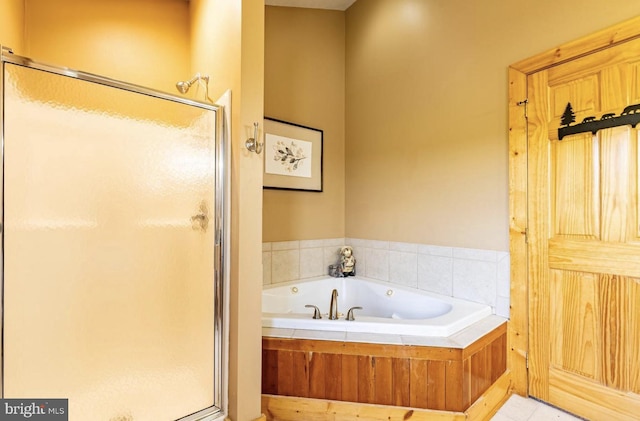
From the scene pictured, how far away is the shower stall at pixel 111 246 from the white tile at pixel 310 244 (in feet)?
4.25

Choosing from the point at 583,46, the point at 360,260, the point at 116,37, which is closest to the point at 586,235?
the point at 583,46

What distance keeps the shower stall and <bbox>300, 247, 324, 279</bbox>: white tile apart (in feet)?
4.22

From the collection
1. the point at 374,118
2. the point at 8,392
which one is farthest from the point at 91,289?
the point at 374,118

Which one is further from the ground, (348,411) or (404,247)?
(404,247)

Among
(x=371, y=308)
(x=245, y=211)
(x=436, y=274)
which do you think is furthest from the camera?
(x=371, y=308)

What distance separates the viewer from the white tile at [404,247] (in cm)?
253

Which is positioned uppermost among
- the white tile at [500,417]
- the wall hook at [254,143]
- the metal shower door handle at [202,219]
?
the wall hook at [254,143]

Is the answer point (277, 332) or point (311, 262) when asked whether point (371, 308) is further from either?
point (277, 332)

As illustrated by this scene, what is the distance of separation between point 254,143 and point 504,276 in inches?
68.2

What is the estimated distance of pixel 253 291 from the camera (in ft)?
4.98

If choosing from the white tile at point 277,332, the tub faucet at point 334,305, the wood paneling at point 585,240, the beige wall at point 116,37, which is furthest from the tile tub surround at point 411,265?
the beige wall at point 116,37

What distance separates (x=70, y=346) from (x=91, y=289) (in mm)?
230

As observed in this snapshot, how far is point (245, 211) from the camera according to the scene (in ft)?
4.91

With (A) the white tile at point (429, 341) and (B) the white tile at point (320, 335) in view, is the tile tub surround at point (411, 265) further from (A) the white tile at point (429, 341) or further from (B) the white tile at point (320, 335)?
(B) the white tile at point (320, 335)
